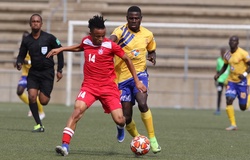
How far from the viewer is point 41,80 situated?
14844 mm

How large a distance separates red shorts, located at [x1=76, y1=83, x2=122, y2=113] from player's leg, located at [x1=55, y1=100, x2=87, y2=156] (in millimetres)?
165

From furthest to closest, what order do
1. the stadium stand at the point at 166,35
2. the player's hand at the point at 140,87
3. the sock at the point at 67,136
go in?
the stadium stand at the point at 166,35, the player's hand at the point at 140,87, the sock at the point at 67,136

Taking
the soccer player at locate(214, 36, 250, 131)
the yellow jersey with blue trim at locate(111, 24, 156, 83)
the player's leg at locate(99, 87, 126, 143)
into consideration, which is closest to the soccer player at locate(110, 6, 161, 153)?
the yellow jersey with blue trim at locate(111, 24, 156, 83)

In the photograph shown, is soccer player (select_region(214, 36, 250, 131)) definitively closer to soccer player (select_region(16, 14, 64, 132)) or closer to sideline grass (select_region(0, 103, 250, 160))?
sideline grass (select_region(0, 103, 250, 160))

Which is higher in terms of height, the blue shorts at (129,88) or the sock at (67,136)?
the blue shorts at (129,88)

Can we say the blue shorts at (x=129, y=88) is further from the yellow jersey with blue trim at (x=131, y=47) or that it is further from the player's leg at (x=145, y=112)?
the player's leg at (x=145, y=112)

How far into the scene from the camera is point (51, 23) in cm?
2925

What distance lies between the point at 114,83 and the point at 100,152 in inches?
40.1

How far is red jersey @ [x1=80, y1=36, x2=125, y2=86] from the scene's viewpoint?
10.6m

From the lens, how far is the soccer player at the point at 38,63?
14672 mm

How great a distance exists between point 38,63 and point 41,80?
34cm

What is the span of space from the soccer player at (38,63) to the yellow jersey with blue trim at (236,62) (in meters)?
4.53

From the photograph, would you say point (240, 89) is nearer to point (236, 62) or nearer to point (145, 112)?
point (236, 62)

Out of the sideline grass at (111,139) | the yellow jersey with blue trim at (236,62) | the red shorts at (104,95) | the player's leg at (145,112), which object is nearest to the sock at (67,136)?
the sideline grass at (111,139)
